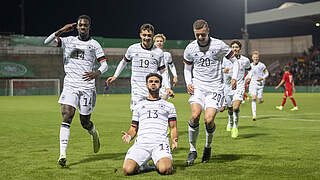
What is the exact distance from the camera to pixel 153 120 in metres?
6.34

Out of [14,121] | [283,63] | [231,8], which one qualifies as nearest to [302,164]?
[14,121]

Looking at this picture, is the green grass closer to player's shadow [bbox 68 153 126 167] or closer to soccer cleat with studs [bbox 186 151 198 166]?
player's shadow [bbox 68 153 126 167]

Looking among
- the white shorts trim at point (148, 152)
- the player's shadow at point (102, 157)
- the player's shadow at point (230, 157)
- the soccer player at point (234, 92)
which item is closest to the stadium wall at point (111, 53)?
the soccer player at point (234, 92)

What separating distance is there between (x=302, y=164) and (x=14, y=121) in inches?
451

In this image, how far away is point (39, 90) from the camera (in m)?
46.1

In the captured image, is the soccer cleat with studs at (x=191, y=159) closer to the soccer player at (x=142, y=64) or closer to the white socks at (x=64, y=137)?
the soccer player at (x=142, y=64)

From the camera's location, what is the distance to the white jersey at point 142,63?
8.25 metres

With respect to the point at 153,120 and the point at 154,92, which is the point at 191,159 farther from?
the point at 154,92

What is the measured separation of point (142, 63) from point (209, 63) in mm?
1408

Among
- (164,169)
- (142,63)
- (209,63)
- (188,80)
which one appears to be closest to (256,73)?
(142,63)

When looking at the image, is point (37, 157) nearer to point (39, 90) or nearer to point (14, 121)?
point (14, 121)

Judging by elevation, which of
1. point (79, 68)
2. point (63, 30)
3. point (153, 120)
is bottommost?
point (153, 120)

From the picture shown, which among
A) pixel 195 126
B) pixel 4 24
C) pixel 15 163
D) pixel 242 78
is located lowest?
pixel 15 163

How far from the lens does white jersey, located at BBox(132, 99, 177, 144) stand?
6.28m
